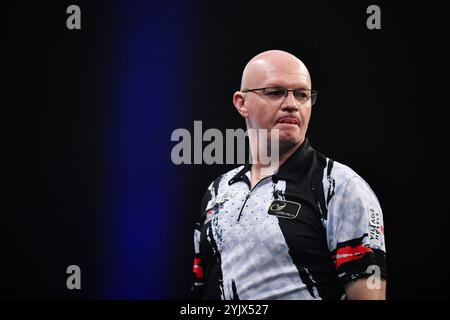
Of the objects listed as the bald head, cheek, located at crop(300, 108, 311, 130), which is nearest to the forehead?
the bald head

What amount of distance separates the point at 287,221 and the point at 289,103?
1.69 feet

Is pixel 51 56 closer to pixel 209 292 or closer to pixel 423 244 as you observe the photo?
pixel 209 292

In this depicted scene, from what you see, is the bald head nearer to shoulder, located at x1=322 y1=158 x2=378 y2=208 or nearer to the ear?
the ear

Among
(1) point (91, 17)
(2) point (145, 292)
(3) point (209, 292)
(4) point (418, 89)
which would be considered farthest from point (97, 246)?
(4) point (418, 89)

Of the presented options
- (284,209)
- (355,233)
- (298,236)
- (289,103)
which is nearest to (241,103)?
(289,103)

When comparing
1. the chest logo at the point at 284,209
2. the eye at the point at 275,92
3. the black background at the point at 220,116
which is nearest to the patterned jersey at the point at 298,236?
the chest logo at the point at 284,209

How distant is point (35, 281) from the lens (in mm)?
2719

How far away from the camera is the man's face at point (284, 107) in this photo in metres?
2.11

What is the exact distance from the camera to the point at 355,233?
1.80 meters

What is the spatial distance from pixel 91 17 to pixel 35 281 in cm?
151

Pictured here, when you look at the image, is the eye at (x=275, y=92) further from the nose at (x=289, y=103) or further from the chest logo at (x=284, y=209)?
the chest logo at (x=284, y=209)

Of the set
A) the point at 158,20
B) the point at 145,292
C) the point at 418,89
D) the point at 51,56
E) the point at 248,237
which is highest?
the point at 158,20

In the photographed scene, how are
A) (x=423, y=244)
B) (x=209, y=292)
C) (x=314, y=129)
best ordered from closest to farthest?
(x=209, y=292) → (x=423, y=244) → (x=314, y=129)

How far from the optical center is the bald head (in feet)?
6.95
